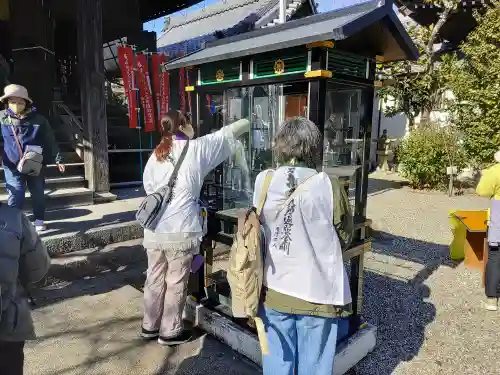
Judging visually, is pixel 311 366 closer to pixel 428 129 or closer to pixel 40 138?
pixel 40 138

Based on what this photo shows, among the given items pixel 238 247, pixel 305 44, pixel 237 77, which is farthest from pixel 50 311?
pixel 305 44

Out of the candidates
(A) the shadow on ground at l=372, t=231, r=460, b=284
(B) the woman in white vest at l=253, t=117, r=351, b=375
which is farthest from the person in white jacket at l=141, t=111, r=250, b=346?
(A) the shadow on ground at l=372, t=231, r=460, b=284

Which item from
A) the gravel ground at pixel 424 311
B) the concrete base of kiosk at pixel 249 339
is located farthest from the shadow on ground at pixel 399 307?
the concrete base of kiosk at pixel 249 339

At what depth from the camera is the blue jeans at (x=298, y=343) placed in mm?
2041

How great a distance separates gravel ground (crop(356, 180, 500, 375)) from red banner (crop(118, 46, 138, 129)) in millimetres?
6005

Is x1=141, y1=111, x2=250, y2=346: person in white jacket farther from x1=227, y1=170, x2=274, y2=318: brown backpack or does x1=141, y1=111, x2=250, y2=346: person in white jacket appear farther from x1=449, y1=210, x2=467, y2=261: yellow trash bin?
x1=449, y1=210, x2=467, y2=261: yellow trash bin

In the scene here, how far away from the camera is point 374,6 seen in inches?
109

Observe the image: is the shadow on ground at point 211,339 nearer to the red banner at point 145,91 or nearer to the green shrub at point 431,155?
the red banner at point 145,91

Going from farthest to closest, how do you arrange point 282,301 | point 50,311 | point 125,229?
point 125,229, point 50,311, point 282,301

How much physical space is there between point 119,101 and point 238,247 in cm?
1153

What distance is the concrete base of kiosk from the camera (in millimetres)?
2779

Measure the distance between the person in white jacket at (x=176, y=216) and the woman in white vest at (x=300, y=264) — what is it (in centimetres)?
88

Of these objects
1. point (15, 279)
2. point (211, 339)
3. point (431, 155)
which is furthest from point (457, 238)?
point (431, 155)

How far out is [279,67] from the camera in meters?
2.87
